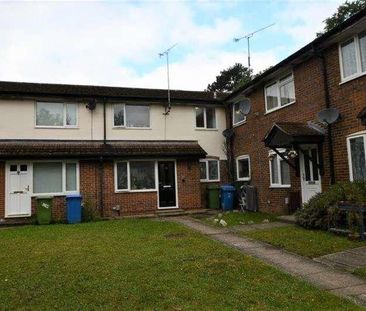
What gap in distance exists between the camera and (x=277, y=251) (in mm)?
8102

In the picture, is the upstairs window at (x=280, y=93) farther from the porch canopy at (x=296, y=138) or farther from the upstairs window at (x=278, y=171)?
the upstairs window at (x=278, y=171)

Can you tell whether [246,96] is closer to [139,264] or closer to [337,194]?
[337,194]

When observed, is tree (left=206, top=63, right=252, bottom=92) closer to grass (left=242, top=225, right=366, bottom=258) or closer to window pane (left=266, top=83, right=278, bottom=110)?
window pane (left=266, top=83, right=278, bottom=110)

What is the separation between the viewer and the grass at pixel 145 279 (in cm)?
498

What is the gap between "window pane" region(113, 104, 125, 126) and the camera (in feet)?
56.5

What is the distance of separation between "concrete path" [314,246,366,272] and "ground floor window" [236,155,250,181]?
9.31 metres

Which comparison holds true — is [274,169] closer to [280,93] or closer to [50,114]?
[280,93]

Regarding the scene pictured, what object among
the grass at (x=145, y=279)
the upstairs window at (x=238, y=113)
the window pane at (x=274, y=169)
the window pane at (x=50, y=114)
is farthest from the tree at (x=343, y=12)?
the grass at (x=145, y=279)

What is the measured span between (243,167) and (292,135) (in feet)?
21.3

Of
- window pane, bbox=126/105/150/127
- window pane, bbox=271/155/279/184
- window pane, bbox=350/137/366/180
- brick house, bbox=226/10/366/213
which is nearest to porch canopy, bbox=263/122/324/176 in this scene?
brick house, bbox=226/10/366/213

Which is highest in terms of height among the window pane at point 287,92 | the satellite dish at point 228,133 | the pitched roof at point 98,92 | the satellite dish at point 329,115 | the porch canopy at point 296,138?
the pitched roof at point 98,92

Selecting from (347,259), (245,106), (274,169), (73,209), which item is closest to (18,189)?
(73,209)

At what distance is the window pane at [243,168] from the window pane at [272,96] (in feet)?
10.4

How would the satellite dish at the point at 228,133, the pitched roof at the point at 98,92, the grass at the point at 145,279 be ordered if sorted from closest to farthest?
the grass at the point at 145,279 < the pitched roof at the point at 98,92 < the satellite dish at the point at 228,133
